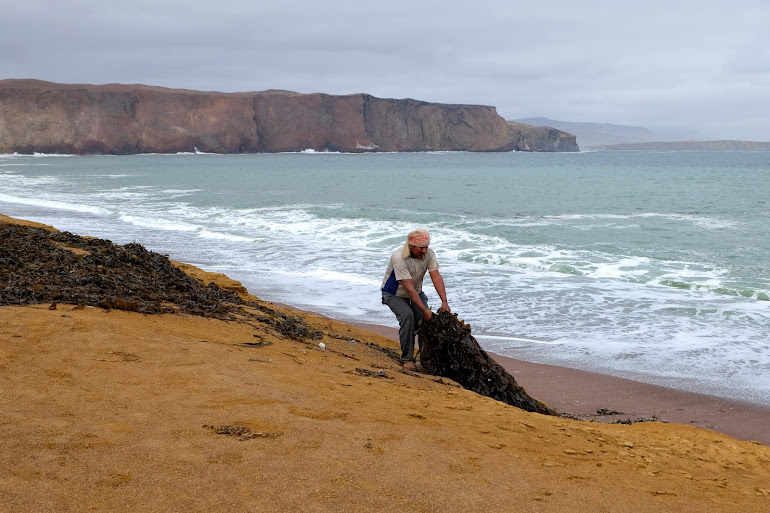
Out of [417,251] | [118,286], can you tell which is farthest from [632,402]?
[118,286]

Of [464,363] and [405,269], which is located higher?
[405,269]

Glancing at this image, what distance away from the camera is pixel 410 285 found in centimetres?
716

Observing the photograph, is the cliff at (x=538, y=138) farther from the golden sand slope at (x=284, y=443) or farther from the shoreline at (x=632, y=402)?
the golden sand slope at (x=284, y=443)

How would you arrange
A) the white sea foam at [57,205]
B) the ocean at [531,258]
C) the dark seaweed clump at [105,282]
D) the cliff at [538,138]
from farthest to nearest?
the cliff at [538,138]
the white sea foam at [57,205]
the ocean at [531,258]
the dark seaweed clump at [105,282]

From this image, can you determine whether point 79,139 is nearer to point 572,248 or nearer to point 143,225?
point 143,225

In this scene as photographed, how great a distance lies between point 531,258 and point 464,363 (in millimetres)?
10177

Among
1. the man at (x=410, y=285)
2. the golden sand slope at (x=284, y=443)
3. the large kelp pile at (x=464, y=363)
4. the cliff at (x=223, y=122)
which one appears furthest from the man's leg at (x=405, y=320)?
the cliff at (x=223, y=122)

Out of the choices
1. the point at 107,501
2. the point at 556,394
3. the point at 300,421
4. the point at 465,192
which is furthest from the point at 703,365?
the point at 465,192

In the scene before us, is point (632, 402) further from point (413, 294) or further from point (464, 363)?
point (413, 294)

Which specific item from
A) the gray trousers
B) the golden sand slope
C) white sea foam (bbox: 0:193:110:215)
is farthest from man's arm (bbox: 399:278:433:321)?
white sea foam (bbox: 0:193:110:215)

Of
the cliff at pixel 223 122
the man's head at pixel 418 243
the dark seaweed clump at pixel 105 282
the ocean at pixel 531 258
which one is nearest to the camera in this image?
the man's head at pixel 418 243

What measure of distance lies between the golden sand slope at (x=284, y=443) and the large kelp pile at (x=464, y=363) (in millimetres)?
585

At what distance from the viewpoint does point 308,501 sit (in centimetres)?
354

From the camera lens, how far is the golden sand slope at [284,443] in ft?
11.8
